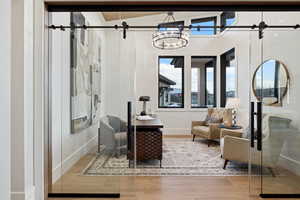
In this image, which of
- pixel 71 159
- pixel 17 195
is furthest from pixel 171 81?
pixel 17 195

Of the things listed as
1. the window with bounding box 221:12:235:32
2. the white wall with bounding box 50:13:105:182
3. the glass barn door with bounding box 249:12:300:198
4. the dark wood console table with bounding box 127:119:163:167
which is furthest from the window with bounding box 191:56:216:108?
the white wall with bounding box 50:13:105:182

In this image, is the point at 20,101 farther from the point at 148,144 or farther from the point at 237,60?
the point at 237,60

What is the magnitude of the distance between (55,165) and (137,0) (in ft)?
7.63

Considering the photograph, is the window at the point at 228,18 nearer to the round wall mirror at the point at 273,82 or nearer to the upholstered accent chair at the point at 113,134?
the round wall mirror at the point at 273,82

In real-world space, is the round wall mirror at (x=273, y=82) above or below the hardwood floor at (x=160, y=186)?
above

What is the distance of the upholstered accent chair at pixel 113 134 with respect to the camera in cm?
339

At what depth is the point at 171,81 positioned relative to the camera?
689cm

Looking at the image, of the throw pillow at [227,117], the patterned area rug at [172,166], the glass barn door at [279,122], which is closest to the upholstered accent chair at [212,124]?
the throw pillow at [227,117]

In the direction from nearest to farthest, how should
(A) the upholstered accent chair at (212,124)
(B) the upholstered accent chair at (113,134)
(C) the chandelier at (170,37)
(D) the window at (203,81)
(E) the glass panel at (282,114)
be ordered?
(E) the glass panel at (282,114), (B) the upholstered accent chair at (113,134), (C) the chandelier at (170,37), (A) the upholstered accent chair at (212,124), (D) the window at (203,81)

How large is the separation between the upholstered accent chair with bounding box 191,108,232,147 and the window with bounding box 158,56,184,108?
4.15 ft

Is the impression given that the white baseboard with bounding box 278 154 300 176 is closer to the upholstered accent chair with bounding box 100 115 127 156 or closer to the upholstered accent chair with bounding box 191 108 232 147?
the upholstered accent chair with bounding box 191 108 232 147

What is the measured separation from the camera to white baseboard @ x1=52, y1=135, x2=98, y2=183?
2801mm

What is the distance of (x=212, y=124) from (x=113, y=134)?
8.77 feet

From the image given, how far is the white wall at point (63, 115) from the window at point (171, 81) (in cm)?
371
